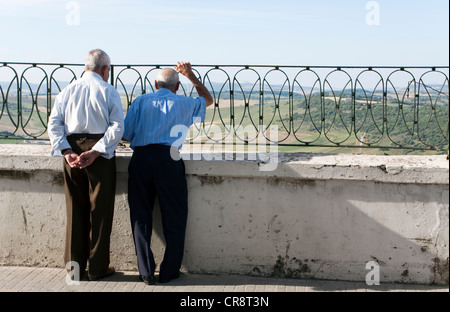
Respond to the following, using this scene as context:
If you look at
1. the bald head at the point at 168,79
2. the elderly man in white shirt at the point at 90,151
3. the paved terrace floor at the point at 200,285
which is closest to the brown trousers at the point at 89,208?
the elderly man in white shirt at the point at 90,151

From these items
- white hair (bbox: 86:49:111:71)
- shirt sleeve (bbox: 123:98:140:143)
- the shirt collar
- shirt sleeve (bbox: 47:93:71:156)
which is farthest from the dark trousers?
white hair (bbox: 86:49:111:71)

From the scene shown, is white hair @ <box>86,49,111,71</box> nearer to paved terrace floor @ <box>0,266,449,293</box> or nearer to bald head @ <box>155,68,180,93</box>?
bald head @ <box>155,68,180,93</box>

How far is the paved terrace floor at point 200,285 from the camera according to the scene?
4.38 metres

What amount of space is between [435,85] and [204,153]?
2105 millimetres

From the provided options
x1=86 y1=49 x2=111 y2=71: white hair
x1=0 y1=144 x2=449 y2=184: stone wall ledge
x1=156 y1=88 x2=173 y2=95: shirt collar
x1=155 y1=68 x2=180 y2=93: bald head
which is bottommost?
A: x1=0 y1=144 x2=449 y2=184: stone wall ledge

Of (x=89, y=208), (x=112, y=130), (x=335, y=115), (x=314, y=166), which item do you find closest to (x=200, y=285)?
(x=89, y=208)

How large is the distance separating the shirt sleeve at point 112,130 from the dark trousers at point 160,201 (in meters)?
0.23

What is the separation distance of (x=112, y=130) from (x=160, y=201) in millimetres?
695

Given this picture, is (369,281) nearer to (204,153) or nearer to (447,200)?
(447,200)

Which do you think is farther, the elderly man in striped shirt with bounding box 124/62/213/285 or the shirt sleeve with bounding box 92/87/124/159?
the elderly man in striped shirt with bounding box 124/62/213/285

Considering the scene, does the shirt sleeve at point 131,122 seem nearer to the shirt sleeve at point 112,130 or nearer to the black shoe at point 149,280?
the shirt sleeve at point 112,130

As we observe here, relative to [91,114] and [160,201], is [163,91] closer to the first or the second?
[91,114]

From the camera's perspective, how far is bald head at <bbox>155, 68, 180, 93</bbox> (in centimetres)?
439

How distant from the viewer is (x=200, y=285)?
445 centimetres
